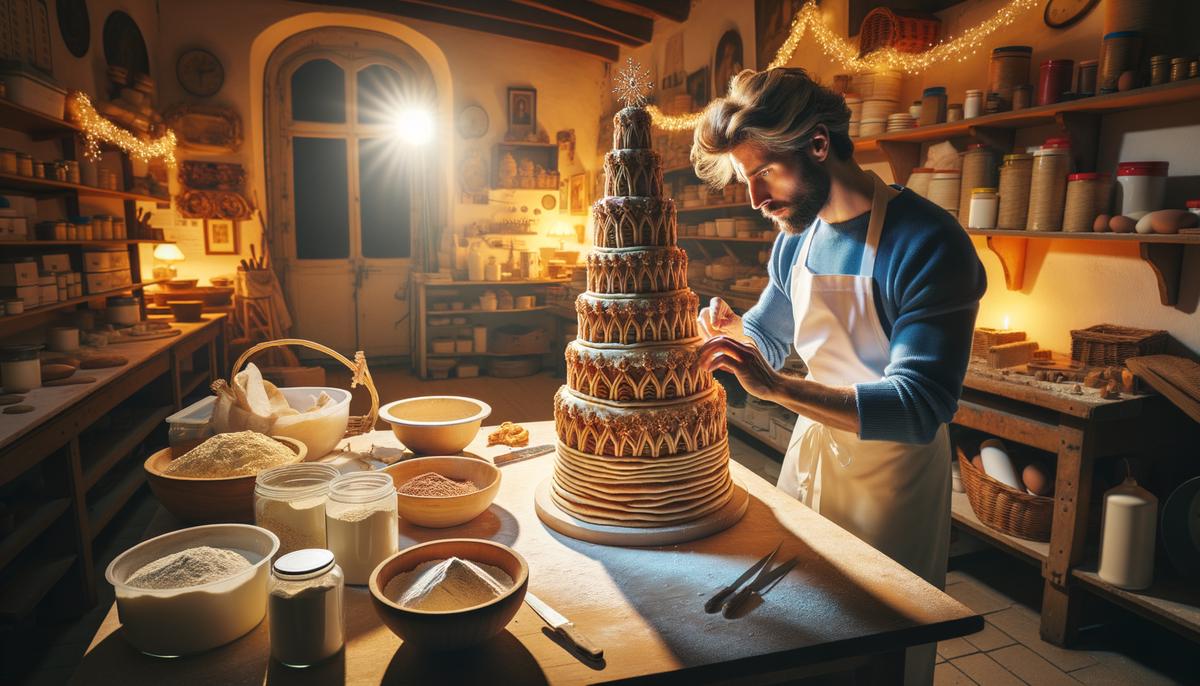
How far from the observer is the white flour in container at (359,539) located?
1.26m

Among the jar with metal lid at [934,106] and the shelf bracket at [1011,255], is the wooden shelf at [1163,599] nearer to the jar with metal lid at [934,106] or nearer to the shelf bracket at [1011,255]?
the shelf bracket at [1011,255]

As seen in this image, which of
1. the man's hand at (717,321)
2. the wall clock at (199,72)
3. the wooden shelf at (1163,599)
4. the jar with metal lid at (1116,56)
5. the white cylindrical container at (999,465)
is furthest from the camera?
the wall clock at (199,72)

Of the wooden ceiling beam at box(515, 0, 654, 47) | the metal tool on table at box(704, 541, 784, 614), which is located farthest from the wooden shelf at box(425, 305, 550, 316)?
the metal tool on table at box(704, 541, 784, 614)

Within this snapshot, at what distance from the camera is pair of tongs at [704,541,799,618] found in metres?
1.21

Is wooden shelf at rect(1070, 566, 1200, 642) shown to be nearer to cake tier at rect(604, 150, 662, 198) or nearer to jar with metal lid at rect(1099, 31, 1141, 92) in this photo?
jar with metal lid at rect(1099, 31, 1141, 92)

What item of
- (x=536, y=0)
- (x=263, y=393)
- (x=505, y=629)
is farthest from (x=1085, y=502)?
(x=536, y=0)

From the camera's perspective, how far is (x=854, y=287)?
1659 mm

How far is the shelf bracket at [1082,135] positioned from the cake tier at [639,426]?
2.31 meters

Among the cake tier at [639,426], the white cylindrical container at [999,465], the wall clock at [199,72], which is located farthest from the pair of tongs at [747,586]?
the wall clock at [199,72]

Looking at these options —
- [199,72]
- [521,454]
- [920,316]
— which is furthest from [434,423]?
[199,72]

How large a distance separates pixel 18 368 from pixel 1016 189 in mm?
4189

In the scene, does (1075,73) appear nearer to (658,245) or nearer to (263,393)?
(658,245)

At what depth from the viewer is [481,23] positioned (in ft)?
25.5

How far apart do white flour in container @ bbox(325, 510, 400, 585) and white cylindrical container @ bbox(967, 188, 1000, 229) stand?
2876 millimetres
